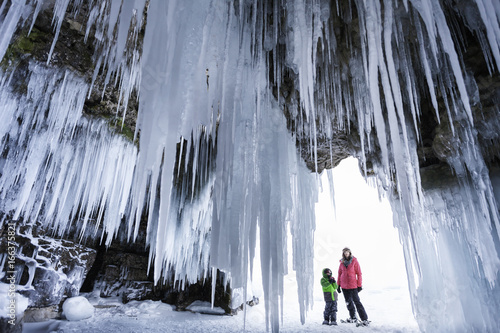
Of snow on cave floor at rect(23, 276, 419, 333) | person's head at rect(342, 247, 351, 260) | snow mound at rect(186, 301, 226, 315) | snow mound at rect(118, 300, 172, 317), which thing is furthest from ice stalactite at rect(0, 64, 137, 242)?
person's head at rect(342, 247, 351, 260)

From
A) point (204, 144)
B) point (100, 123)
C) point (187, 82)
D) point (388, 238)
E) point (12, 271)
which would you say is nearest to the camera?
point (187, 82)

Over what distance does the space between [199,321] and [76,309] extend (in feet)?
8.93

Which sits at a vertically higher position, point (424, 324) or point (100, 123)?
point (100, 123)

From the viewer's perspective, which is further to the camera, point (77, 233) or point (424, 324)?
point (77, 233)

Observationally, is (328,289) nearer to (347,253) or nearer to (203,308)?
(347,253)

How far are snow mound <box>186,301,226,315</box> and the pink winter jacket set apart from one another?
371 cm

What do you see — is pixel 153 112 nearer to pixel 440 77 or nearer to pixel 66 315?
pixel 440 77

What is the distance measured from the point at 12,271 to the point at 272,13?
7.00 meters

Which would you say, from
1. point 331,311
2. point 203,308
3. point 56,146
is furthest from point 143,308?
point 331,311

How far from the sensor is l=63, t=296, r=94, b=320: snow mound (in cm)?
568

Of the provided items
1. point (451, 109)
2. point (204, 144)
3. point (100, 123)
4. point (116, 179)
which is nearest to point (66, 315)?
point (116, 179)

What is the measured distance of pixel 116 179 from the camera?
5266 mm

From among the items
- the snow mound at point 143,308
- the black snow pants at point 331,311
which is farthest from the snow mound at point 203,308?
the black snow pants at point 331,311

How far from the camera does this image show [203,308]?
24.5 feet
